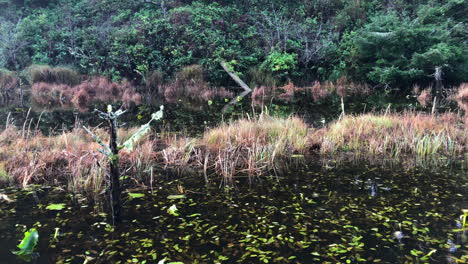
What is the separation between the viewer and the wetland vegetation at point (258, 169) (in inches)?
130

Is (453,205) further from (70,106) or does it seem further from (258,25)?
(258,25)

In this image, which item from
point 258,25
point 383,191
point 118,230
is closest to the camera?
point 118,230

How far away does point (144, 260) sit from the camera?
120 inches

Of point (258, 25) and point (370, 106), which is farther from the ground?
point (258, 25)

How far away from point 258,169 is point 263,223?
5.72 ft

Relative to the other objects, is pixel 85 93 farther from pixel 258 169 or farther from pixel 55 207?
pixel 258 169

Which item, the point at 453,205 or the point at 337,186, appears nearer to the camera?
the point at 453,205

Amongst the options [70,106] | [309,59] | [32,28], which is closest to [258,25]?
[309,59]

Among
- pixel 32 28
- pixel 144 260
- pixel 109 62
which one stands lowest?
pixel 144 260

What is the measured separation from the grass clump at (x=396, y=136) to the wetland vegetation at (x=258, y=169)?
0.04m

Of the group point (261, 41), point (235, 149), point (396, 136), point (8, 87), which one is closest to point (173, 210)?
point (235, 149)

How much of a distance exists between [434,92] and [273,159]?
1233cm

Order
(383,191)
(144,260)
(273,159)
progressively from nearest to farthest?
(144,260), (383,191), (273,159)

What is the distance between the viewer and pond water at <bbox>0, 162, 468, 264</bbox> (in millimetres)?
3135
